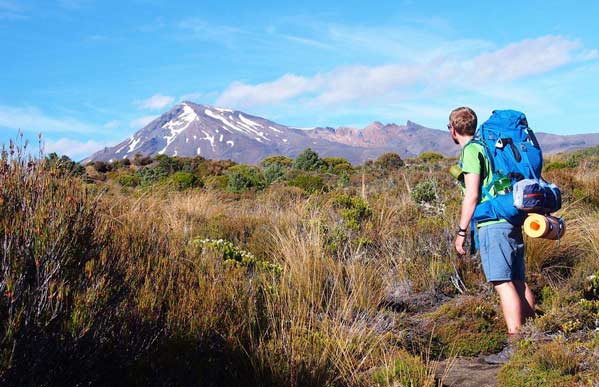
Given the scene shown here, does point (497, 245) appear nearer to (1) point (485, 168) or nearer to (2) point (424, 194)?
(1) point (485, 168)

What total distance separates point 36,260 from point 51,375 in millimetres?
524

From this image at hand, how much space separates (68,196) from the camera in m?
3.01

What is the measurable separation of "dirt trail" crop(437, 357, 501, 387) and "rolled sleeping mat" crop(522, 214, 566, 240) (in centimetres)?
99

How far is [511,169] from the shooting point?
4270 mm

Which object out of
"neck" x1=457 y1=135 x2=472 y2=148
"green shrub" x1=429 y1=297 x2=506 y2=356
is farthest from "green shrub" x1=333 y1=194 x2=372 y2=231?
"neck" x1=457 y1=135 x2=472 y2=148

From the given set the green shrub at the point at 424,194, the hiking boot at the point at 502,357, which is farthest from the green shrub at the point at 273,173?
the hiking boot at the point at 502,357

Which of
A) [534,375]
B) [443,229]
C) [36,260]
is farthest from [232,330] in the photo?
[443,229]

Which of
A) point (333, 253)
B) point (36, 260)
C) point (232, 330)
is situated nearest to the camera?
point (36, 260)

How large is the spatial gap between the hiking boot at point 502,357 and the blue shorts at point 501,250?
53 cm

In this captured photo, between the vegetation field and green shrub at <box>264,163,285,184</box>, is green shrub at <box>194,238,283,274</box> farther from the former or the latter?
green shrub at <box>264,163,285,184</box>

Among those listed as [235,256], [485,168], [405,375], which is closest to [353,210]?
[235,256]

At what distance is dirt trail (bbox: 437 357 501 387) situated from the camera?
3.81 metres

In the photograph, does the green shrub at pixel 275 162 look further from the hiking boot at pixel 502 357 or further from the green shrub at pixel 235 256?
the hiking boot at pixel 502 357

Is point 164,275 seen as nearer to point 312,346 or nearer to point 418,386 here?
point 312,346
